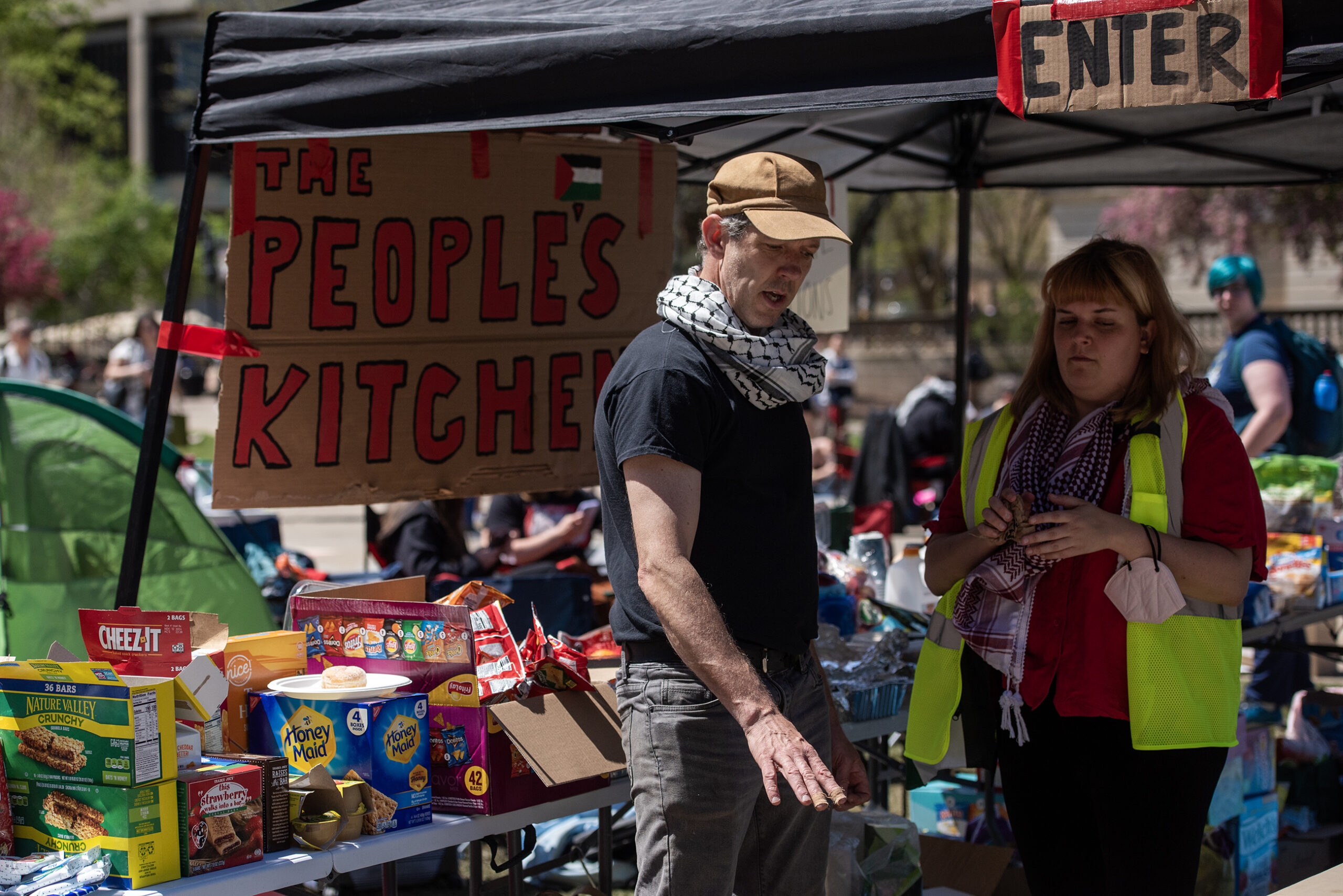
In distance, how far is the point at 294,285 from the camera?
3.72m

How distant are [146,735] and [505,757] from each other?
30.7 inches

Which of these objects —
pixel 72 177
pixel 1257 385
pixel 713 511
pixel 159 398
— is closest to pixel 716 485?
pixel 713 511

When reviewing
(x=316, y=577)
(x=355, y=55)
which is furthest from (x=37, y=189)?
(x=355, y=55)

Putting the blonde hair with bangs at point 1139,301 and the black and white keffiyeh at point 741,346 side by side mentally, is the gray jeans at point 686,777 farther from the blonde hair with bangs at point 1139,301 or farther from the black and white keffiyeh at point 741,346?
the blonde hair with bangs at point 1139,301

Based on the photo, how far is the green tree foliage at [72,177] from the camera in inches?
1396

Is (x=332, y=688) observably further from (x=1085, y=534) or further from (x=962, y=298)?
(x=962, y=298)

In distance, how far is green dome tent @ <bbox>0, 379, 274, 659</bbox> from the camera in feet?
15.0

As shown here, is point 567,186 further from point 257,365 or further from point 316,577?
point 316,577

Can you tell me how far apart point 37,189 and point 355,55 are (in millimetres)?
38850

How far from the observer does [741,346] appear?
2.16m

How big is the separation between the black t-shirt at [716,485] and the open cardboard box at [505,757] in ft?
1.77

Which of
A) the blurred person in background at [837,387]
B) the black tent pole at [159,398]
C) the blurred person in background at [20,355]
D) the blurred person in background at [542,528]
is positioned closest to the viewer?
the black tent pole at [159,398]

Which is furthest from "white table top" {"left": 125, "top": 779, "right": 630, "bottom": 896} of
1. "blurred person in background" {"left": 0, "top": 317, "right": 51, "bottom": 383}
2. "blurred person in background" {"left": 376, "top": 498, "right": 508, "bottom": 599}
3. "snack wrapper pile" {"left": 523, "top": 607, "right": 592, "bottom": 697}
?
"blurred person in background" {"left": 0, "top": 317, "right": 51, "bottom": 383}

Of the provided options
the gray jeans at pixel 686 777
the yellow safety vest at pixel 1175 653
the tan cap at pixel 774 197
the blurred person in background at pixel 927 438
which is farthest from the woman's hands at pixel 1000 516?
the blurred person in background at pixel 927 438
